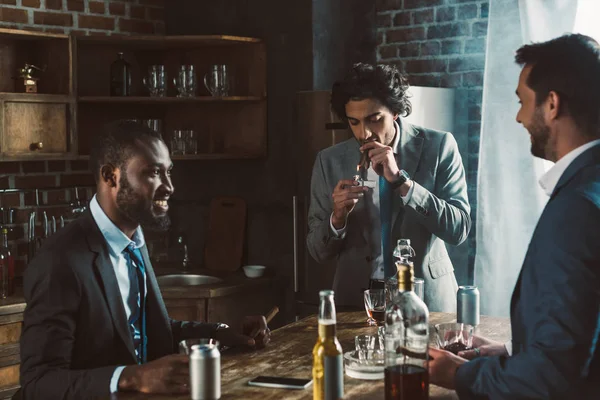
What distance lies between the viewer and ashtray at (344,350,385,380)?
214 cm

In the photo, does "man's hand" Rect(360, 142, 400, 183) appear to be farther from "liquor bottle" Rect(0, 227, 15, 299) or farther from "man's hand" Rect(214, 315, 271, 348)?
"liquor bottle" Rect(0, 227, 15, 299)

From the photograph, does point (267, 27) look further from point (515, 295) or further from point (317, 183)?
point (515, 295)

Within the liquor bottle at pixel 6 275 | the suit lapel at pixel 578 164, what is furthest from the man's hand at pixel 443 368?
the liquor bottle at pixel 6 275

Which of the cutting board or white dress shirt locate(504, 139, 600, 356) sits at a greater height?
white dress shirt locate(504, 139, 600, 356)

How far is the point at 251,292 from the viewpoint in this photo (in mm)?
4602

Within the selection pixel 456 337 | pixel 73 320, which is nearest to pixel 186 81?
pixel 73 320

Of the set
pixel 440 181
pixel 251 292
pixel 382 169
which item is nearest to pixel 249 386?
pixel 382 169

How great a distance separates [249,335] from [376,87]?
4.20 ft

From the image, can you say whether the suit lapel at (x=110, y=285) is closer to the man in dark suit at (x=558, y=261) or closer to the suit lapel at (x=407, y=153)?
the man in dark suit at (x=558, y=261)

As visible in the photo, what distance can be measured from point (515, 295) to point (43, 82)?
341cm

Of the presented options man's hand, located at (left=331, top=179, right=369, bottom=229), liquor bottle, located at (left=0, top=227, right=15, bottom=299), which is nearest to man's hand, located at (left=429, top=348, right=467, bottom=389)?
man's hand, located at (left=331, top=179, right=369, bottom=229)

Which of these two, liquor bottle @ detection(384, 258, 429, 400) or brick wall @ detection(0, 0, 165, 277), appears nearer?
liquor bottle @ detection(384, 258, 429, 400)

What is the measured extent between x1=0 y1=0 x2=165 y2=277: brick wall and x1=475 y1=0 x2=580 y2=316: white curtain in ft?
7.13

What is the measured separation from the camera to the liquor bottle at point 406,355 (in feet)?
5.85
